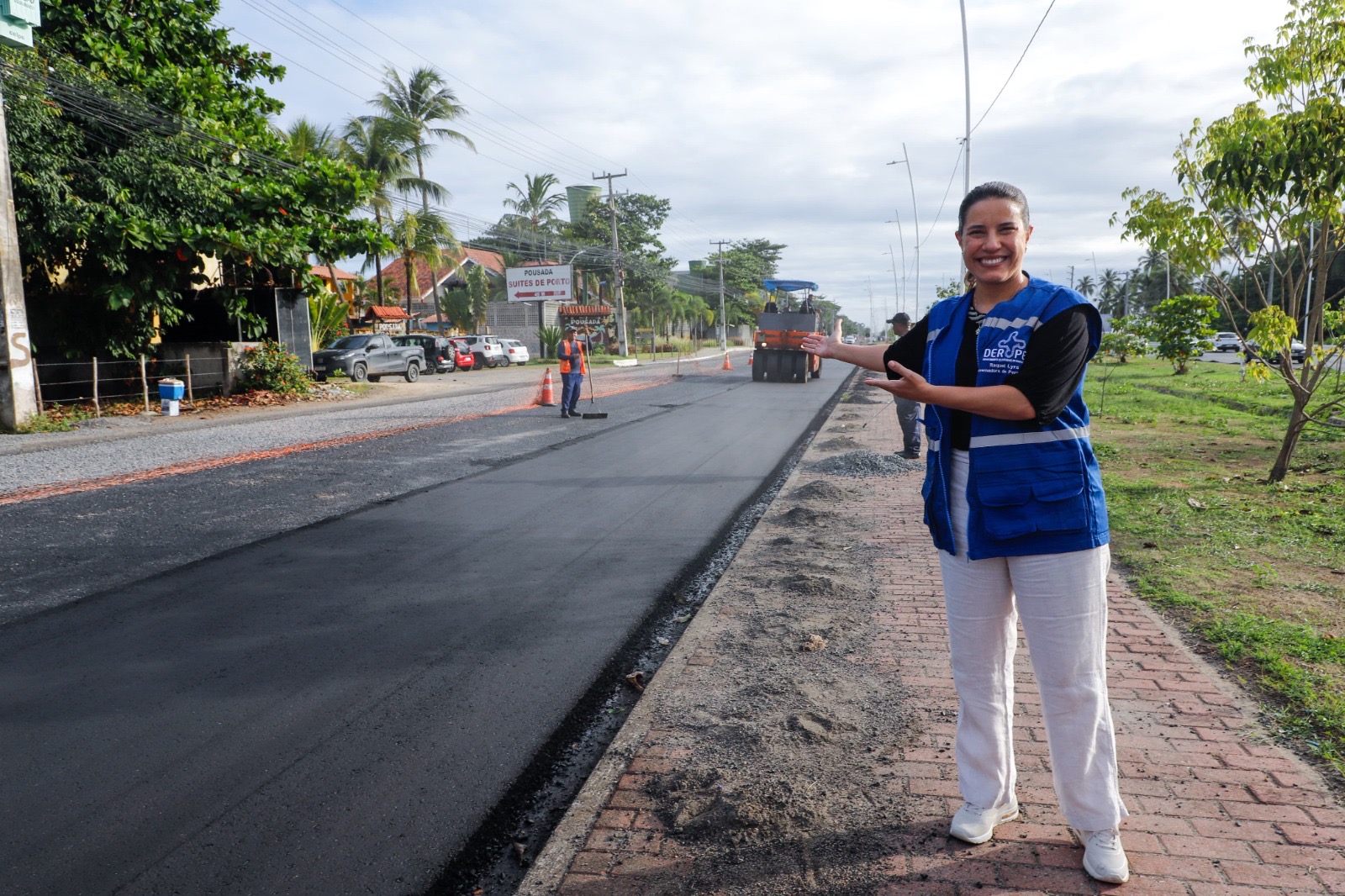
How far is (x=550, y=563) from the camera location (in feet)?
21.6

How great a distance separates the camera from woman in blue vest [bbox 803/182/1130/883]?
2.55m

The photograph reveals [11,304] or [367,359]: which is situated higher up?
[11,304]

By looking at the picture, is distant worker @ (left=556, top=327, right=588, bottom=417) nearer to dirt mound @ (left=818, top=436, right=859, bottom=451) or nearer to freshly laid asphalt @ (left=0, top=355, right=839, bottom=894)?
dirt mound @ (left=818, top=436, right=859, bottom=451)

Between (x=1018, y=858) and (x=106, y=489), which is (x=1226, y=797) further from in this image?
(x=106, y=489)

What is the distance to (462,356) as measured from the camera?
3947 centimetres

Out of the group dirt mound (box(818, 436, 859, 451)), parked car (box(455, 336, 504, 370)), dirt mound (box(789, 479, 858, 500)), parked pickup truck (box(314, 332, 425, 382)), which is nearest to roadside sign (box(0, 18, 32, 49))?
parked pickup truck (box(314, 332, 425, 382))

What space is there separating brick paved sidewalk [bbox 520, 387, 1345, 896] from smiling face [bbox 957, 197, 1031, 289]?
1.72 meters

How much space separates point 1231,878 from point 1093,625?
82 centimetres

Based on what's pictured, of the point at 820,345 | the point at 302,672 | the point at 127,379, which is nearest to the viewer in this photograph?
the point at 820,345

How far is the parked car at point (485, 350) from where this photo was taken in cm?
4100

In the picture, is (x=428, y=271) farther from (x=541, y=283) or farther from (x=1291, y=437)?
(x=1291, y=437)

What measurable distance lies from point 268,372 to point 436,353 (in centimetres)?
1428

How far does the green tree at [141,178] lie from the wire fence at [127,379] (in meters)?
0.52

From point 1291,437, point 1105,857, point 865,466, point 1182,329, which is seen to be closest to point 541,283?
point 865,466
